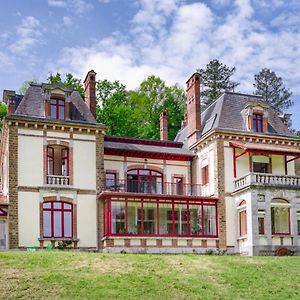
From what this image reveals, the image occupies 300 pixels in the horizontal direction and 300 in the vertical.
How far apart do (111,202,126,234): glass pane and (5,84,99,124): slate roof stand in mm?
4857

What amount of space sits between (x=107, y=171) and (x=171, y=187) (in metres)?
4.05

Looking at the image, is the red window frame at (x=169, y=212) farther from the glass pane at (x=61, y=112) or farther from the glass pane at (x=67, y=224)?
the glass pane at (x=61, y=112)

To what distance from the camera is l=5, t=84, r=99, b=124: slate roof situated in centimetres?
3438

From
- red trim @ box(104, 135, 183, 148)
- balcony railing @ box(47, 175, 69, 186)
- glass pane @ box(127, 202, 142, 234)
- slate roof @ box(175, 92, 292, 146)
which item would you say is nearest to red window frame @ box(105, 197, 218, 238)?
glass pane @ box(127, 202, 142, 234)

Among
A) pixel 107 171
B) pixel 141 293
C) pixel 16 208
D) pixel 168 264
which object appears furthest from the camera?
pixel 107 171

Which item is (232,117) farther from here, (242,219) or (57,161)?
(57,161)

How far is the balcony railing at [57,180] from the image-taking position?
1324 inches

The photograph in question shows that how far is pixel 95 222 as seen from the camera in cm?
3409

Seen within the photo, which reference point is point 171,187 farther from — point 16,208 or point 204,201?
point 16,208

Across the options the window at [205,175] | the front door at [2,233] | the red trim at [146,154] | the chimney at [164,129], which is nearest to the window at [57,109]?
the red trim at [146,154]

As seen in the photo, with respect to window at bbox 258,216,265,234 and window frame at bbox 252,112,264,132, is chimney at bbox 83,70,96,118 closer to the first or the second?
window frame at bbox 252,112,264,132

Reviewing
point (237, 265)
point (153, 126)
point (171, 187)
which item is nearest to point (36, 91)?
point (171, 187)

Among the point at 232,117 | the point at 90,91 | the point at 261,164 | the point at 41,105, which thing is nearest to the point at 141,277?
the point at 41,105

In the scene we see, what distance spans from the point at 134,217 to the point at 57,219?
4.23 m
